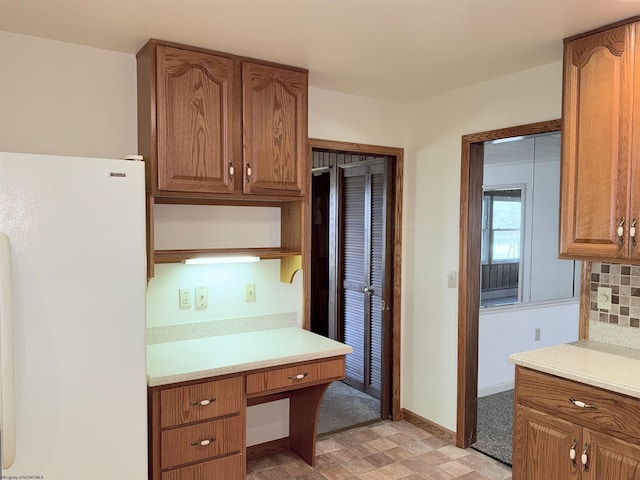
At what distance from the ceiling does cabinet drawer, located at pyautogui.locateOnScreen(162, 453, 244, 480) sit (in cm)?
203

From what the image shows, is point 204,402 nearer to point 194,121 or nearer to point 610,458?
point 194,121

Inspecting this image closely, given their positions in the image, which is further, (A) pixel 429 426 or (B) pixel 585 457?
(A) pixel 429 426

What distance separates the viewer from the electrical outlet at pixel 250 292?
3.00 metres

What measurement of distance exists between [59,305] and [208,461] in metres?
1.04

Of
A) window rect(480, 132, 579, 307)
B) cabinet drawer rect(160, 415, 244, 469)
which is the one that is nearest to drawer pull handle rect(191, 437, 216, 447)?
cabinet drawer rect(160, 415, 244, 469)

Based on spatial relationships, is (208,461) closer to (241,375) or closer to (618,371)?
(241,375)

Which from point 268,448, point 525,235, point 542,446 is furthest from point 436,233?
point 525,235

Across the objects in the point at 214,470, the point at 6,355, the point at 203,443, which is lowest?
the point at 214,470

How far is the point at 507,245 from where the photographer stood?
502 centimetres

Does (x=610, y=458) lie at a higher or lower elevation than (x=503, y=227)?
lower

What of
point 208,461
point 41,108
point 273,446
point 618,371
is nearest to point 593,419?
point 618,371

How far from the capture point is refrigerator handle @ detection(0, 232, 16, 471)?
5.39 ft

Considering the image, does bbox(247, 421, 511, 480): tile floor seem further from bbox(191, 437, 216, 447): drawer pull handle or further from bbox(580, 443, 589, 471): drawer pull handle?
bbox(580, 443, 589, 471): drawer pull handle

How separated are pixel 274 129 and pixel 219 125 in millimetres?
320
